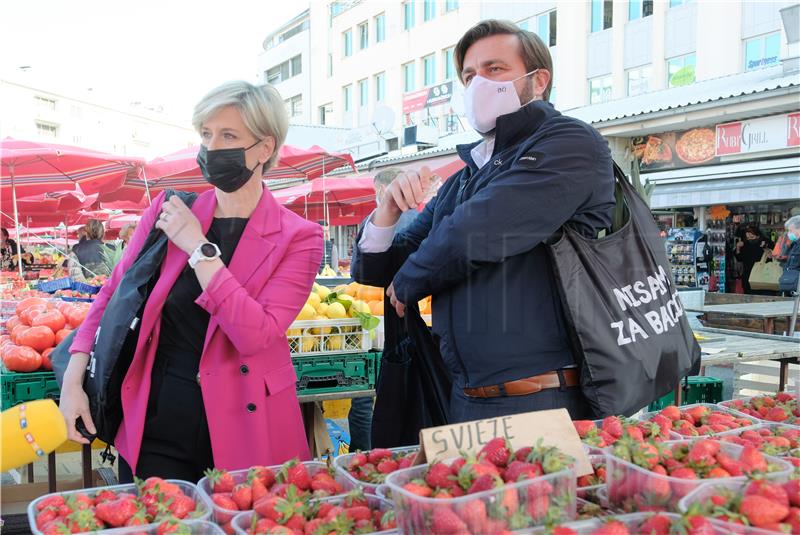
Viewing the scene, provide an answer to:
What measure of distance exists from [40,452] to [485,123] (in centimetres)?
141

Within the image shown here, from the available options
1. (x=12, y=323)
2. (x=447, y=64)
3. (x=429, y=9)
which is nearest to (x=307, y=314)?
(x=12, y=323)

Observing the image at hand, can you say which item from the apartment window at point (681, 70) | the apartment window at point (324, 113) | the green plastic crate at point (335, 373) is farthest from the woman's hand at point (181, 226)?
the apartment window at point (324, 113)

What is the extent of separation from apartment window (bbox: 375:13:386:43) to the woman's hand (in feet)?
67.1

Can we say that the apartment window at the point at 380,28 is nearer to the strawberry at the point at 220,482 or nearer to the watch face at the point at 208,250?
the watch face at the point at 208,250

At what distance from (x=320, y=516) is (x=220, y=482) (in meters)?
0.28

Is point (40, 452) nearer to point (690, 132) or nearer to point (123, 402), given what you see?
point (123, 402)

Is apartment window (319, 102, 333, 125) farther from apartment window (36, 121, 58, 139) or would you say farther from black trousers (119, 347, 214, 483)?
black trousers (119, 347, 214, 483)

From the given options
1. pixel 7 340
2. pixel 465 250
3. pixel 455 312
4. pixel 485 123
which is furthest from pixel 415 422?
pixel 7 340

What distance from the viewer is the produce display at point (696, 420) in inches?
70.2

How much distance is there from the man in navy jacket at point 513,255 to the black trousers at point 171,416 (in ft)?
2.21

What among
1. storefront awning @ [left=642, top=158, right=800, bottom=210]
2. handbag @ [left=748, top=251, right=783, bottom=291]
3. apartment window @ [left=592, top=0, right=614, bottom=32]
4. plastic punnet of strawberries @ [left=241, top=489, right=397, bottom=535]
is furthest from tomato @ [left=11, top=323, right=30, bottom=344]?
apartment window @ [left=592, top=0, right=614, bottom=32]

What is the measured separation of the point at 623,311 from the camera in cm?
178

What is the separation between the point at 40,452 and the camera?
4.33ft

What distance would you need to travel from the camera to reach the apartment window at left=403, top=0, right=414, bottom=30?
19984 mm
